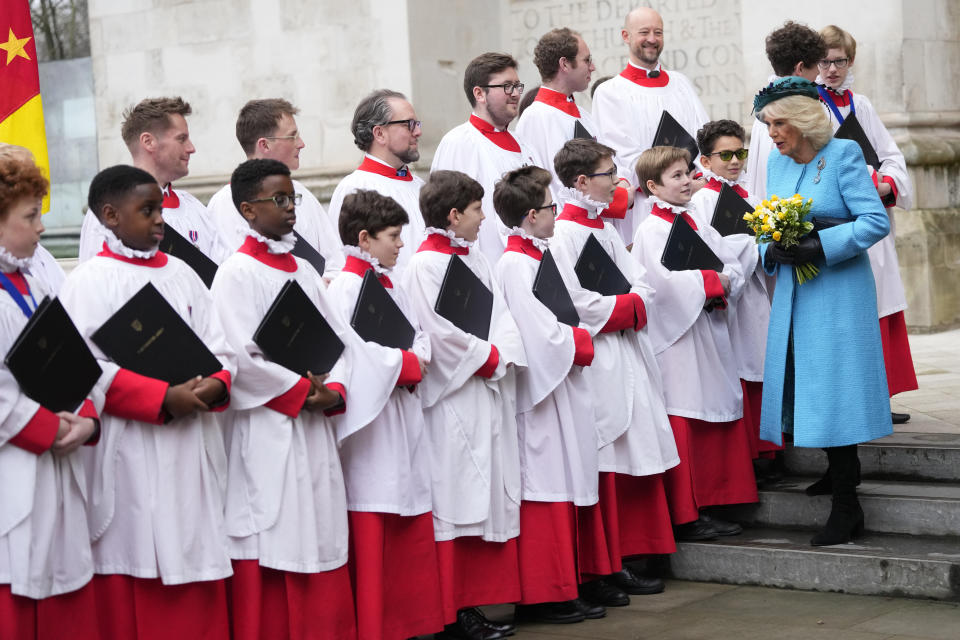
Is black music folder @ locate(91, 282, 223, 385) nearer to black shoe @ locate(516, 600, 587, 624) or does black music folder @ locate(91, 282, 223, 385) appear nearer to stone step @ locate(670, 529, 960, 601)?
black shoe @ locate(516, 600, 587, 624)

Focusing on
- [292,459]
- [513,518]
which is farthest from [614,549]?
[292,459]

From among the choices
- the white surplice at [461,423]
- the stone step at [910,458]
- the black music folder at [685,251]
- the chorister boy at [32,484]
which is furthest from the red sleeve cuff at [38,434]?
the stone step at [910,458]

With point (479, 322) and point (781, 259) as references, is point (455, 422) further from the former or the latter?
point (781, 259)

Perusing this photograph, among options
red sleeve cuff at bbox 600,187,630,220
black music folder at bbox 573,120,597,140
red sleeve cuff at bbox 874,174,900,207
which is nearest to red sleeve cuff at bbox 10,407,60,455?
red sleeve cuff at bbox 600,187,630,220

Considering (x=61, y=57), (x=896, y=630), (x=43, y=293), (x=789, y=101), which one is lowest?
(x=896, y=630)

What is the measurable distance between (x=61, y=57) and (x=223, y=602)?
1049 cm

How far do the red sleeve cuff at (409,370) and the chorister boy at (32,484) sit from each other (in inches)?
46.6

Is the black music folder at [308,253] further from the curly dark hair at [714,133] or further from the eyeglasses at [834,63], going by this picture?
the eyeglasses at [834,63]

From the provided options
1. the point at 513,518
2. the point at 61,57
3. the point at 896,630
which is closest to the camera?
the point at 896,630

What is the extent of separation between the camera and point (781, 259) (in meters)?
5.99

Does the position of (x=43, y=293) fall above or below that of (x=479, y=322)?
above

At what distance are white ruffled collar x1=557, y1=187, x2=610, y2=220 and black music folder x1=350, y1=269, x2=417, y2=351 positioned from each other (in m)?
1.32

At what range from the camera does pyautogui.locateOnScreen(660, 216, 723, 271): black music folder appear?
6.55 metres

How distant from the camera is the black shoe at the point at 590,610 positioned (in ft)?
19.2
